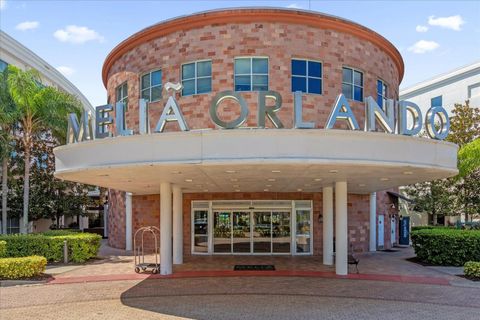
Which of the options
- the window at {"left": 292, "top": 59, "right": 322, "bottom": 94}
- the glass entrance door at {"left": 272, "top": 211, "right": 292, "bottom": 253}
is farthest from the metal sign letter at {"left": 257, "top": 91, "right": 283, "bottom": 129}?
the glass entrance door at {"left": 272, "top": 211, "right": 292, "bottom": 253}

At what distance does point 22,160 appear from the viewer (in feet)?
96.1

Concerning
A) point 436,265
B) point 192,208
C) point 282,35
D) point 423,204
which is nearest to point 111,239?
point 192,208

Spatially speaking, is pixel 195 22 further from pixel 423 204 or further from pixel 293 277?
pixel 423 204

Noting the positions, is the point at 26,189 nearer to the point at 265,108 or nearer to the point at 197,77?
the point at 197,77

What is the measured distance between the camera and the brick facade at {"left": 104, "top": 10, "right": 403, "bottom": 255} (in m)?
20.1

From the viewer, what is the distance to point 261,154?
1110 centimetres

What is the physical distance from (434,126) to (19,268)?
1440cm

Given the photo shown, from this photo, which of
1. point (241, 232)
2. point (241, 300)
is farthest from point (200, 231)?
point (241, 300)

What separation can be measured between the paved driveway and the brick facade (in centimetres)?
758

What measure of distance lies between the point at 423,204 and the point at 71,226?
100 feet

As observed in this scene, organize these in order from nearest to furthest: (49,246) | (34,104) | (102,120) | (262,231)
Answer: (102,120)
(49,246)
(262,231)
(34,104)

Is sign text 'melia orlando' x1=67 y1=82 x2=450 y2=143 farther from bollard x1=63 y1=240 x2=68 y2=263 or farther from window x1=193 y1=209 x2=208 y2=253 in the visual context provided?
window x1=193 y1=209 x2=208 y2=253

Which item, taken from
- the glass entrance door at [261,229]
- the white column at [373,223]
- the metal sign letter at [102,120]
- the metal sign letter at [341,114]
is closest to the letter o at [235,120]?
the metal sign letter at [341,114]

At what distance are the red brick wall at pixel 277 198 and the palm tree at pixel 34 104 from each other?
17.6 feet
